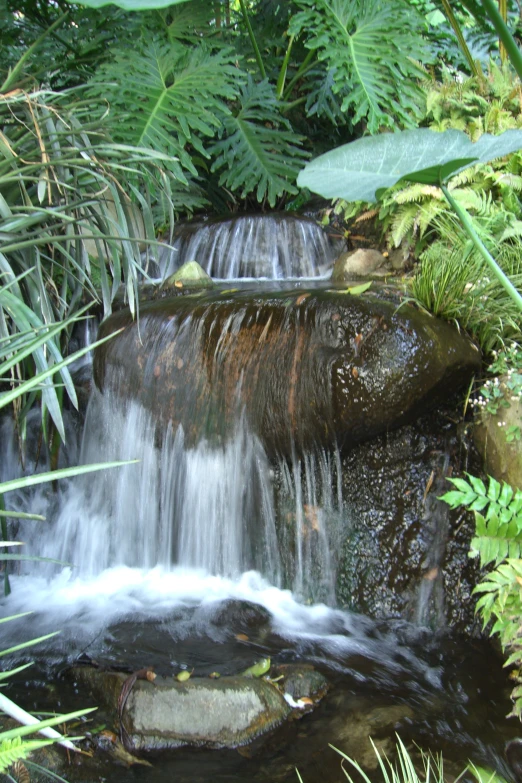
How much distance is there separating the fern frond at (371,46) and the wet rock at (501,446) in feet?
8.95

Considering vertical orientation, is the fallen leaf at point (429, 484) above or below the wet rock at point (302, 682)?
above

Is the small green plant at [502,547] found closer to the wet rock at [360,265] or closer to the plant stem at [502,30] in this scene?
the plant stem at [502,30]

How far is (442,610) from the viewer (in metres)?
2.91

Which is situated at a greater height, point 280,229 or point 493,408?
point 280,229

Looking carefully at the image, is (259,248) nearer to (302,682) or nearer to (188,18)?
(188,18)

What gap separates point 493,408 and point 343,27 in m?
3.42

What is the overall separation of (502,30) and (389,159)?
449mm

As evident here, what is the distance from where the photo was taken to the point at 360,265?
505 centimetres

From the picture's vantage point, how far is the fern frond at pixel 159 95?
178 inches

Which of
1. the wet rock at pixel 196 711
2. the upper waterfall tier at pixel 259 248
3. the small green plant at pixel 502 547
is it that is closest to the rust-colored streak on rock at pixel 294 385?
the small green plant at pixel 502 547

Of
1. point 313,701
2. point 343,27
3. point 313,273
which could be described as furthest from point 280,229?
point 313,701

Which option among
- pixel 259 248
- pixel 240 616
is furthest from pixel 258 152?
pixel 240 616

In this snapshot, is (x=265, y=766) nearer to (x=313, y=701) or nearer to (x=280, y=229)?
(x=313, y=701)

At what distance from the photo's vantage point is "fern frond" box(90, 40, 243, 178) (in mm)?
4527
